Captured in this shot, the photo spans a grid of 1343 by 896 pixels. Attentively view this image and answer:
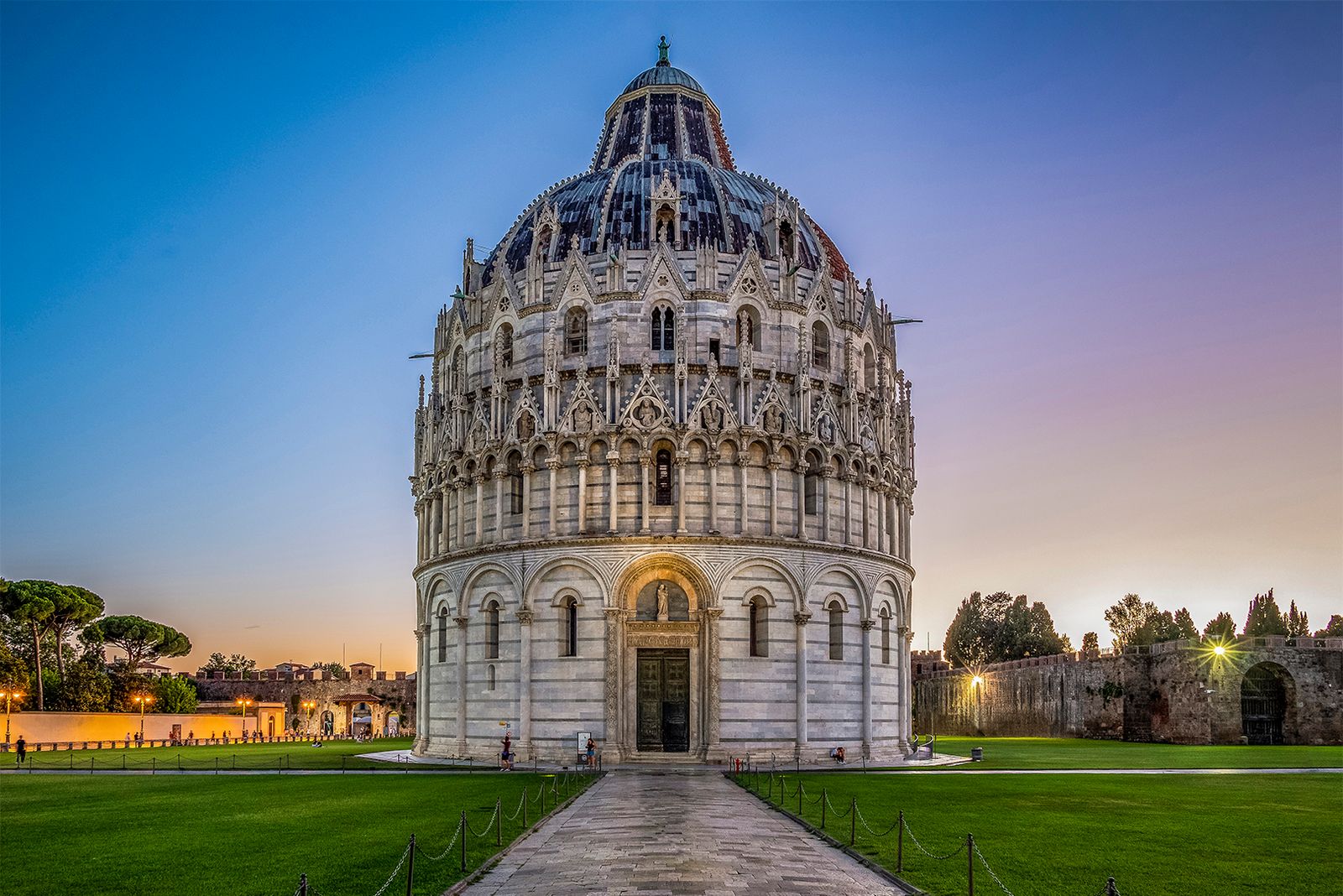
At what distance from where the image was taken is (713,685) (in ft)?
163

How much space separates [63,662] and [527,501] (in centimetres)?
7490

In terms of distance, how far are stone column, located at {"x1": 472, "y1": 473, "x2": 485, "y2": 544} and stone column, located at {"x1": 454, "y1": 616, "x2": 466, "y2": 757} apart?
142 inches

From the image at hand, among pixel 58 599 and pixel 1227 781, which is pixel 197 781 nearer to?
pixel 1227 781

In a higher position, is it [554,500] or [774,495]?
[774,495]

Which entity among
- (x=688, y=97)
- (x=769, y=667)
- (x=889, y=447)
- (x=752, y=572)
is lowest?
(x=769, y=667)

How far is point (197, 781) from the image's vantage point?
41531 millimetres

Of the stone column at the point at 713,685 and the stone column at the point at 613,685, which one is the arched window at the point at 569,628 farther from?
the stone column at the point at 713,685

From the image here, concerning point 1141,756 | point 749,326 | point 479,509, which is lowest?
point 1141,756

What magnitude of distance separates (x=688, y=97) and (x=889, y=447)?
2344 centimetres

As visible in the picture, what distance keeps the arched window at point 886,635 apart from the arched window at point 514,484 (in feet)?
55.9

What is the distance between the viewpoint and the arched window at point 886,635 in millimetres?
56188

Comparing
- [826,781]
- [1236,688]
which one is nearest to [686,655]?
[826,781]

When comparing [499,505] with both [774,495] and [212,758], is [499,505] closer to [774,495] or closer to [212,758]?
[774,495]

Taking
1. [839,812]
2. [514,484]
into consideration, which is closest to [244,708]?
[514,484]
